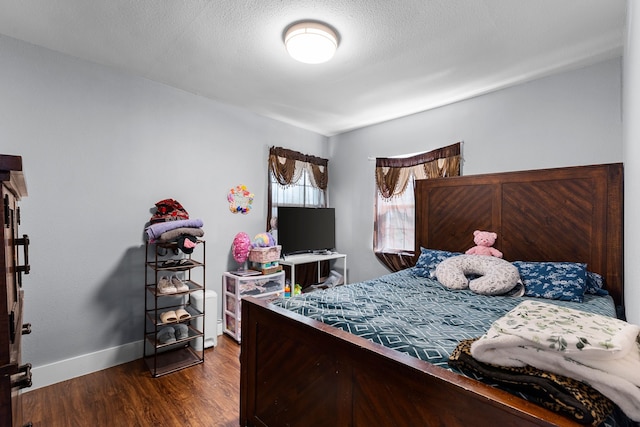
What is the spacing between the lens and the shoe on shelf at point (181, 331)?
8.77 ft

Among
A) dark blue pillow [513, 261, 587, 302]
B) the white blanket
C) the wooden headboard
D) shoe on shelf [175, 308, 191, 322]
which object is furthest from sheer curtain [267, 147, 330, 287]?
the white blanket

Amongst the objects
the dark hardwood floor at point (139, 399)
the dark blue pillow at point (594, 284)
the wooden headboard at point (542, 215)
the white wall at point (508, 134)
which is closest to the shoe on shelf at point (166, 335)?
the dark hardwood floor at point (139, 399)

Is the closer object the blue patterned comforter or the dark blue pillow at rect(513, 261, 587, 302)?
the blue patterned comforter

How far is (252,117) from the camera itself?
3.63 m

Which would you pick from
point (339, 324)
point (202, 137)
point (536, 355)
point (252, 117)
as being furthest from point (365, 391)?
point (252, 117)

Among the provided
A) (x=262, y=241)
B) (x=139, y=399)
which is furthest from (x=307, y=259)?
(x=139, y=399)

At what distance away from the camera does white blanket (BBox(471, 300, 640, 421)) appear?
2.62ft

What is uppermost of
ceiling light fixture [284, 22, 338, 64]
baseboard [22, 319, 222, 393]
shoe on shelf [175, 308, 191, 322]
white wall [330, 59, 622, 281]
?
ceiling light fixture [284, 22, 338, 64]

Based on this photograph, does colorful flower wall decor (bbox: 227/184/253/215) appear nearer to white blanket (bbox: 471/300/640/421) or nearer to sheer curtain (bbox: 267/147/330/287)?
sheer curtain (bbox: 267/147/330/287)

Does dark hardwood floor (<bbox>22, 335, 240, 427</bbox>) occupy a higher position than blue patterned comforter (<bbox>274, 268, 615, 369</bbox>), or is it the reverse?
blue patterned comforter (<bbox>274, 268, 615, 369</bbox>)

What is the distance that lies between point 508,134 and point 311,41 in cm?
217

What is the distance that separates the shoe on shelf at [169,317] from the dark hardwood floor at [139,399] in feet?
1.38

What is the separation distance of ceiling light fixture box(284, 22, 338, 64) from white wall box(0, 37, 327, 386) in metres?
1.52

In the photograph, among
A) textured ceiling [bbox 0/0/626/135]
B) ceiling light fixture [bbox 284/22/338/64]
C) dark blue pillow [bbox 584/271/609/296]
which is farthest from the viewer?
dark blue pillow [bbox 584/271/609/296]
